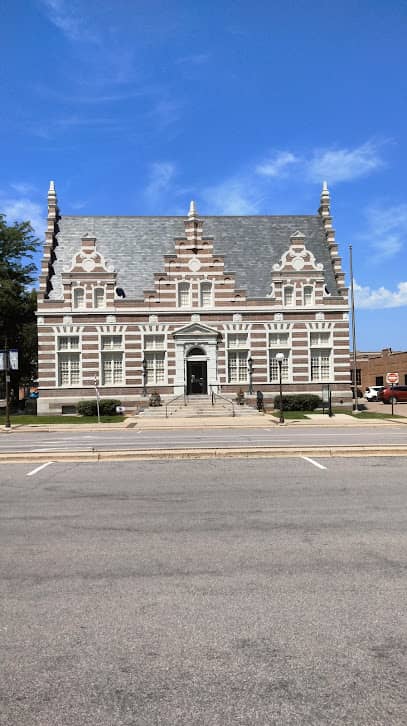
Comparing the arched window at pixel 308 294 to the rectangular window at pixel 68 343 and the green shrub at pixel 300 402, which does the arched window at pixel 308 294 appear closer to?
the green shrub at pixel 300 402

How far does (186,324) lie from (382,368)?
37436 mm

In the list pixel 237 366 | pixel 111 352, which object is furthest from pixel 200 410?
pixel 111 352

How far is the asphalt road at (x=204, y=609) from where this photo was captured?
11.9ft

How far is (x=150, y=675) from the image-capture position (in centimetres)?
392

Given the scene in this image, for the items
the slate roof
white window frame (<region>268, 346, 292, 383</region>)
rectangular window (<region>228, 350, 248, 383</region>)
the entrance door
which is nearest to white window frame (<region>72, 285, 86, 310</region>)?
the slate roof

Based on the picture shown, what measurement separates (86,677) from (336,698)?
1753 millimetres

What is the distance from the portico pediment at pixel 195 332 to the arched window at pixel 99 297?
5.72 m

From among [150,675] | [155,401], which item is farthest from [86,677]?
[155,401]

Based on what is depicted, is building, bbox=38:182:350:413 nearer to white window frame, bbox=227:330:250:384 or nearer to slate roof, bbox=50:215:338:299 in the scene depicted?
white window frame, bbox=227:330:250:384

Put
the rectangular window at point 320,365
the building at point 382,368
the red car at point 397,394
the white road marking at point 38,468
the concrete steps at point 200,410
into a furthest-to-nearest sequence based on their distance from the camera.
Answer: the building at point 382,368 → the red car at point 397,394 → the rectangular window at point 320,365 → the concrete steps at point 200,410 → the white road marking at point 38,468

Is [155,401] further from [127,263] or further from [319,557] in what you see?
[319,557]

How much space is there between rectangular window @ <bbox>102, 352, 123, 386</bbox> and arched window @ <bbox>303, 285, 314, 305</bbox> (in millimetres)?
14284

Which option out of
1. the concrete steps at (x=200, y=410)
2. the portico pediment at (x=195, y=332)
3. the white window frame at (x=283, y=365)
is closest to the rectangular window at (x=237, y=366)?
the white window frame at (x=283, y=365)

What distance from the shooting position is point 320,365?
134ft
